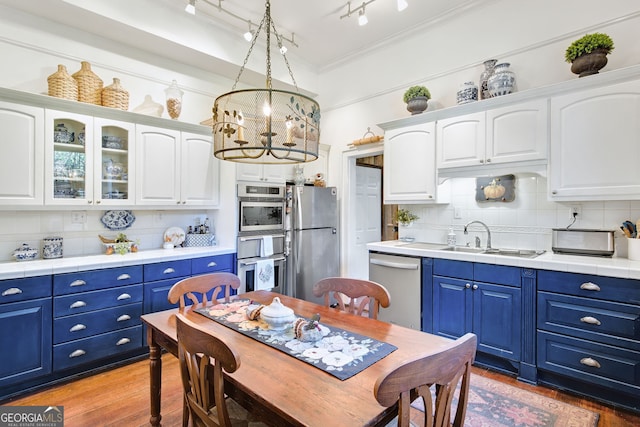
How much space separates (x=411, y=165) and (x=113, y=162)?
287 centimetres

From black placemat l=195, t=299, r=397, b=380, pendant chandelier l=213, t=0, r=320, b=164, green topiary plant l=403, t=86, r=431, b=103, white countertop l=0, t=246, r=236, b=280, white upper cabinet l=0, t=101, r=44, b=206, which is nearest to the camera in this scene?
black placemat l=195, t=299, r=397, b=380

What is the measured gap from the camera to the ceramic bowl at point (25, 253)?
2670 mm

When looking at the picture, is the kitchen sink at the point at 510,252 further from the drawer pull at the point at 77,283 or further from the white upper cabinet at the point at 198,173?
the drawer pull at the point at 77,283

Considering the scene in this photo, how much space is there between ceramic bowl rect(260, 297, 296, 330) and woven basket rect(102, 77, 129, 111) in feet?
8.16

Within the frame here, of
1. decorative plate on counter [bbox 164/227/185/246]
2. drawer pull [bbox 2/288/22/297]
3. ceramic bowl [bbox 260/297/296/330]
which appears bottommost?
drawer pull [bbox 2/288/22/297]

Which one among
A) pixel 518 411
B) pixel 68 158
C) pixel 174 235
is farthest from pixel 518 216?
pixel 68 158

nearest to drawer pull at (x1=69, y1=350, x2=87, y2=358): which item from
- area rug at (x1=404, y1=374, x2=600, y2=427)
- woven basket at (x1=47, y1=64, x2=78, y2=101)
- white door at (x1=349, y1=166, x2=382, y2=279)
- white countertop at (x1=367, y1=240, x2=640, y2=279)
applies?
woven basket at (x1=47, y1=64, x2=78, y2=101)

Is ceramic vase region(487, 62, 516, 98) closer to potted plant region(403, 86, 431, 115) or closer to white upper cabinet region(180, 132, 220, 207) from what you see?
potted plant region(403, 86, 431, 115)

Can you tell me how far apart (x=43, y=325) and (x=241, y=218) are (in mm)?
1845

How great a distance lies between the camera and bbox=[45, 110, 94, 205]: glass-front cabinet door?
262 cm

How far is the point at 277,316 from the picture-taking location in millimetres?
1604

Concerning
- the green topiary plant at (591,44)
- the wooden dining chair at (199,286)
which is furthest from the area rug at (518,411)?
the green topiary plant at (591,44)

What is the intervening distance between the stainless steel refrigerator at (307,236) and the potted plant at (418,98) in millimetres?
1487

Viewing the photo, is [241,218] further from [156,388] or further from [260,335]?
[260,335]
